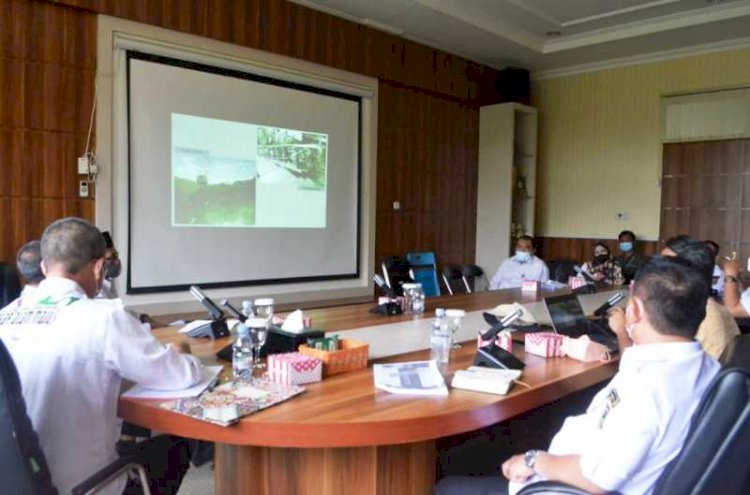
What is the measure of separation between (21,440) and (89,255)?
0.65m

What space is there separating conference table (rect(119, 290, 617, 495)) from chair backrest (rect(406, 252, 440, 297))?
410 centimetres

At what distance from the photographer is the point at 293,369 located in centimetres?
184

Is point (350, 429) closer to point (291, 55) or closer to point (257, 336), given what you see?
point (257, 336)

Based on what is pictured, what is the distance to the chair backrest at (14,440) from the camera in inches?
47.9

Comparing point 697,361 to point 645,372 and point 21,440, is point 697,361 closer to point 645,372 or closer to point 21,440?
point 645,372

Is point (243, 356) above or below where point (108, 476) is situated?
above

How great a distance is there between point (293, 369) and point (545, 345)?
41.0 inches

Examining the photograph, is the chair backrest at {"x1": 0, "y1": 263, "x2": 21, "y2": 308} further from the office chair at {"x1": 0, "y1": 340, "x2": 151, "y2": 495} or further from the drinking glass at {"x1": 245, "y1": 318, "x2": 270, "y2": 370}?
the office chair at {"x1": 0, "y1": 340, "x2": 151, "y2": 495}

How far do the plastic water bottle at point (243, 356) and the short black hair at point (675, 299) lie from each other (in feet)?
3.93

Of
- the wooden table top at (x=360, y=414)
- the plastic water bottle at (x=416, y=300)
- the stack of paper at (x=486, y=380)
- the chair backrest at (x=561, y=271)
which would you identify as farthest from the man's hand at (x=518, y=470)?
the chair backrest at (x=561, y=271)

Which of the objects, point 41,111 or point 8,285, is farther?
point 41,111

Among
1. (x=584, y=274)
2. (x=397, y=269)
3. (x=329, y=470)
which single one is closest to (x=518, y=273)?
(x=584, y=274)

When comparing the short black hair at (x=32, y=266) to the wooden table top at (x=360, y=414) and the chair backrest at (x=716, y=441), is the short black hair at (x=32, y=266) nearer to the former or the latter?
the wooden table top at (x=360, y=414)

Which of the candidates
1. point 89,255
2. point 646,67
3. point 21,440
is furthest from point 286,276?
point 646,67
